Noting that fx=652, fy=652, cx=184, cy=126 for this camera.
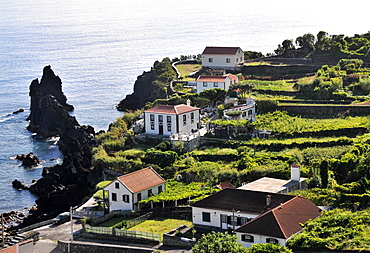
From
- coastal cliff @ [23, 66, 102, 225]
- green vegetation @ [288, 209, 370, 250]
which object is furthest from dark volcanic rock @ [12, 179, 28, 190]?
green vegetation @ [288, 209, 370, 250]

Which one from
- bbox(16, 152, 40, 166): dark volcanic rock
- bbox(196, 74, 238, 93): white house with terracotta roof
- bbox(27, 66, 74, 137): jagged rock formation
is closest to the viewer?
bbox(196, 74, 238, 93): white house with terracotta roof

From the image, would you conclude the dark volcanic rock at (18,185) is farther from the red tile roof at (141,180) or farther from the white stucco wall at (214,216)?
the white stucco wall at (214,216)

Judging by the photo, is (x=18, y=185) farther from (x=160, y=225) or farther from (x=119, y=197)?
(x=160, y=225)

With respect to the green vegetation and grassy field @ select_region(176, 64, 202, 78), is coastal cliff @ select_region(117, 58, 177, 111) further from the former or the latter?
the green vegetation

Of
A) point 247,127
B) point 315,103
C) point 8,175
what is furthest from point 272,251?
point 8,175

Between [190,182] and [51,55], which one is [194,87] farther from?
[51,55]

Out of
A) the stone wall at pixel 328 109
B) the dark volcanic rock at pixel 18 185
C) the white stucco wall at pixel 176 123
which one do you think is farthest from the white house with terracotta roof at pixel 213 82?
the dark volcanic rock at pixel 18 185
